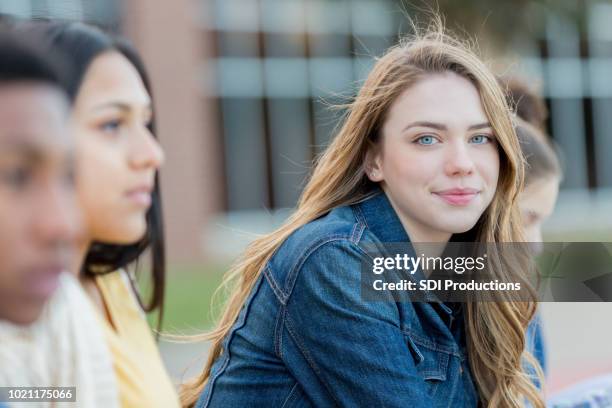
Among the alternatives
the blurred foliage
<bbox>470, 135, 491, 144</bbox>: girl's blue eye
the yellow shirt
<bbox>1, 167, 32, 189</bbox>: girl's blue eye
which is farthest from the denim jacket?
the blurred foliage

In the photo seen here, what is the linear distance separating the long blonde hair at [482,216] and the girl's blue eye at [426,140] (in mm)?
102

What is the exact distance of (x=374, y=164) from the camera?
1668mm

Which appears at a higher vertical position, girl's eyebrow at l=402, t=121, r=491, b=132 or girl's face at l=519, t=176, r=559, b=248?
girl's eyebrow at l=402, t=121, r=491, b=132

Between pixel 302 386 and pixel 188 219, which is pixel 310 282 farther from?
pixel 188 219

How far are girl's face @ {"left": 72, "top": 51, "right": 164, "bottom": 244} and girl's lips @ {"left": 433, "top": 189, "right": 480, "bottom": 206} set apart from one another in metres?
0.69

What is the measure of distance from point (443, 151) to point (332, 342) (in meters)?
0.40

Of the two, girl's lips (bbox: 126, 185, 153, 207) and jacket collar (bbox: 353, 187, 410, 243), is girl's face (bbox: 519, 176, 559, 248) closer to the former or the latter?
jacket collar (bbox: 353, 187, 410, 243)

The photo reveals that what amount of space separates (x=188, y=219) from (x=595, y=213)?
5.90 m

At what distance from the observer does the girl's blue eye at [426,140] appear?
1522mm

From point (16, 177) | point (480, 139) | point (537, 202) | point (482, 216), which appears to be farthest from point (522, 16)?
point (16, 177)

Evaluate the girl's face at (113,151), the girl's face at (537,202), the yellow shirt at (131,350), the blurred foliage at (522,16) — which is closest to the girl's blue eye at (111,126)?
the girl's face at (113,151)

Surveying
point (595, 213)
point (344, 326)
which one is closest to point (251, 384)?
point (344, 326)

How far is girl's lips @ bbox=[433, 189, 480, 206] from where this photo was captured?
1.51 metres

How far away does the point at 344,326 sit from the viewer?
1508mm
